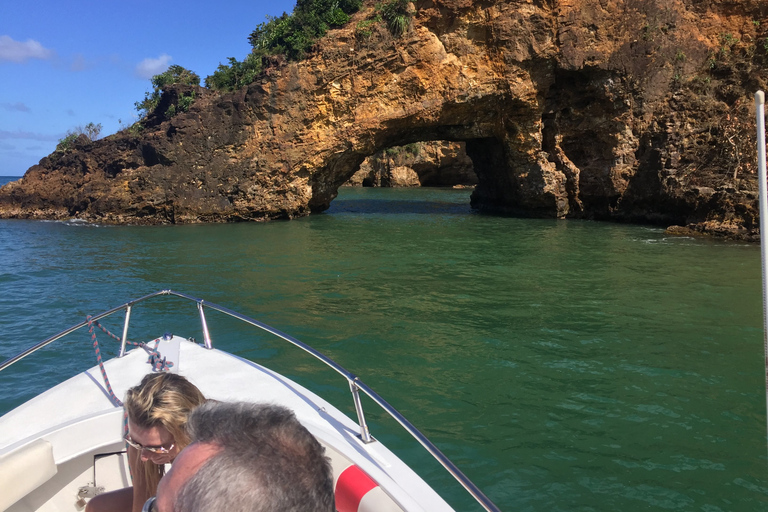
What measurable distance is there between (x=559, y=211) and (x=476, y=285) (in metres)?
11.7

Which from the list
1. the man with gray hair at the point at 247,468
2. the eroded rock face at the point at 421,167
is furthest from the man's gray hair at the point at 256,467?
the eroded rock face at the point at 421,167

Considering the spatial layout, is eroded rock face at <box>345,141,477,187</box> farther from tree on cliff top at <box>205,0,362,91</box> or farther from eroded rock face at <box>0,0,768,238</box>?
Answer: tree on cliff top at <box>205,0,362,91</box>

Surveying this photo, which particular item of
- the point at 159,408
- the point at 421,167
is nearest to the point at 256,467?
the point at 159,408

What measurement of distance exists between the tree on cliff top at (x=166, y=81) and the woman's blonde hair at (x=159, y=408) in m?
21.2

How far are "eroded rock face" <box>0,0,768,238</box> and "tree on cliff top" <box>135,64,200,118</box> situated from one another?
2.30 m

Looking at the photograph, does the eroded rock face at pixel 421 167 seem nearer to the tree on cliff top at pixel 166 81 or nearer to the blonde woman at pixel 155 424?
the tree on cliff top at pixel 166 81

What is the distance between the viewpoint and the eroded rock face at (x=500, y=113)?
17156 millimetres

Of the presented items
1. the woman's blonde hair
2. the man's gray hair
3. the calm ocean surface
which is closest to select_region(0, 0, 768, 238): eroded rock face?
the calm ocean surface

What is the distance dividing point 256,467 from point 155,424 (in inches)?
54.7

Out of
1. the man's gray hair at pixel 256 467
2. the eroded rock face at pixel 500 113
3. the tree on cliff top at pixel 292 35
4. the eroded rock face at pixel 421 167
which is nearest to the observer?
the man's gray hair at pixel 256 467

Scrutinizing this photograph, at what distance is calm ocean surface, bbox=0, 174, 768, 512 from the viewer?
4.07 m

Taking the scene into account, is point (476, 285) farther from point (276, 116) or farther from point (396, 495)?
point (276, 116)

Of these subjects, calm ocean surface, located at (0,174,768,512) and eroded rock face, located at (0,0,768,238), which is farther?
eroded rock face, located at (0,0,768,238)

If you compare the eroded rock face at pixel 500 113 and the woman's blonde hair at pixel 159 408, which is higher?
the eroded rock face at pixel 500 113
